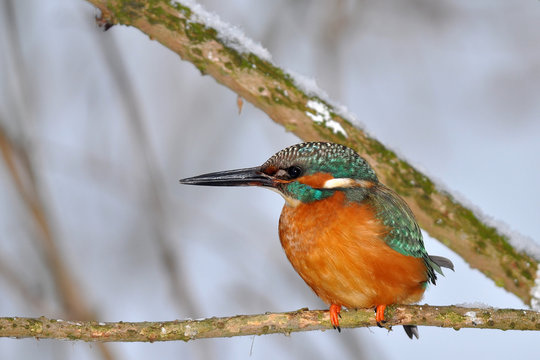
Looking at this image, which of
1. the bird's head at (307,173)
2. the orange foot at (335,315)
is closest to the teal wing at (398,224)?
the bird's head at (307,173)

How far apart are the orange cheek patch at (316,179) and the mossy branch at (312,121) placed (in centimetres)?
45

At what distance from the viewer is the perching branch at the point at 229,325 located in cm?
196

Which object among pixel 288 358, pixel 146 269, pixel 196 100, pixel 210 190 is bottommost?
pixel 288 358

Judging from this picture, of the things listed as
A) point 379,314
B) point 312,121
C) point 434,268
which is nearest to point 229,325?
point 379,314

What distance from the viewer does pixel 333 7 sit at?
15.4 feet

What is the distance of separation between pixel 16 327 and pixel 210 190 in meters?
4.09

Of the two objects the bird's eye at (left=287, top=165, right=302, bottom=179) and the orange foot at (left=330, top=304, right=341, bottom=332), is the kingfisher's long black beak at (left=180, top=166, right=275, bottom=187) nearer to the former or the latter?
the bird's eye at (left=287, top=165, right=302, bottom=179)

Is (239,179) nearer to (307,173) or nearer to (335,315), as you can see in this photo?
(307,173)

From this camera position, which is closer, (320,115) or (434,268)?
(434,268)

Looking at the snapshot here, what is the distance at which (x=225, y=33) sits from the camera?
3029 mm

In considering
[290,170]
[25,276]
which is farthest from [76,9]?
[290,170]

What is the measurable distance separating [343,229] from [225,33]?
1183 millimetres

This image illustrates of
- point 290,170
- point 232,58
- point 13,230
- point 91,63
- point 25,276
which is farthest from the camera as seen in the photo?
point 91,63

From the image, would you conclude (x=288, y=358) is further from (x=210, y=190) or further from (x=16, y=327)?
(x=16, y=327)
